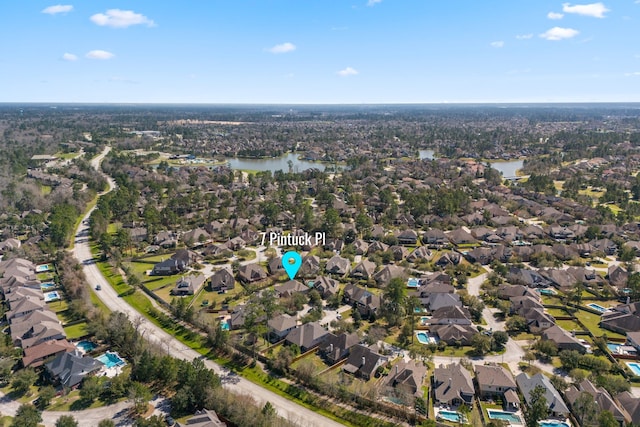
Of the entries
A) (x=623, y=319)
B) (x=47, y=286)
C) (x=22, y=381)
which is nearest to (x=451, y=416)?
(x=623, y=319)

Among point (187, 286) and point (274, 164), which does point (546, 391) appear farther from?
point (274, 164)

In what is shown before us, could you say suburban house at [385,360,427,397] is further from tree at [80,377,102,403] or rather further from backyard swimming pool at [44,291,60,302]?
backyard swimming pool at [44,291,60,302]

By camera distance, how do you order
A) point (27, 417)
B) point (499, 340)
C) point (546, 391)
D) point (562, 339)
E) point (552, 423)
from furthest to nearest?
point (499, 340)
point (562, 339)
point (546, 391)
point (552, 423)
point (27, 417)

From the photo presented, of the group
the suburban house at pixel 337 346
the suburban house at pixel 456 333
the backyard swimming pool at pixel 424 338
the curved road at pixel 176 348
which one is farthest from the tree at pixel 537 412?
the suburban house at pixel 337 346

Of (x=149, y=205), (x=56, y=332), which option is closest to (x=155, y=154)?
(x=149, y=205)

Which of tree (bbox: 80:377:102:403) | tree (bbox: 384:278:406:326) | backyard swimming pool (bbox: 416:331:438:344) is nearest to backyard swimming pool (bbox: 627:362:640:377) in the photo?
backyard swimming pool (bbox: 416:331:438:344)

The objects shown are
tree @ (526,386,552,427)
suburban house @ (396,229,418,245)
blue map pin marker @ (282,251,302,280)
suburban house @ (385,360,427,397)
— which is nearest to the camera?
tree @ (526,386,552,427)
